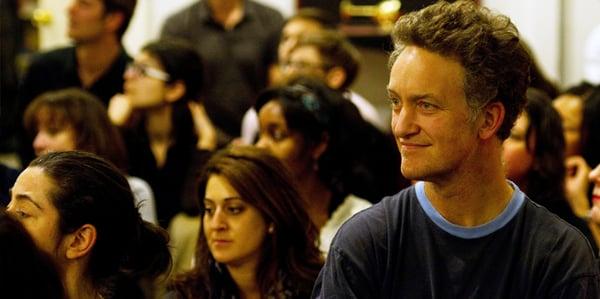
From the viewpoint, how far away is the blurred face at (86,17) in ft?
16.0

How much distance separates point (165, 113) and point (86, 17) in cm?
61

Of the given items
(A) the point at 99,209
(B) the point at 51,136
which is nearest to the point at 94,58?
(B) the point at 51,136

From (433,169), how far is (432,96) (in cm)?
13

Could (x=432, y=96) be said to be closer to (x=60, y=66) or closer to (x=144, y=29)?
(x=60, y=66)

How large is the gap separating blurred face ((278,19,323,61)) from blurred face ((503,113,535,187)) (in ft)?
5.00

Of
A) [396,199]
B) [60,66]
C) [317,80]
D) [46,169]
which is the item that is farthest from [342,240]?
[60,66]

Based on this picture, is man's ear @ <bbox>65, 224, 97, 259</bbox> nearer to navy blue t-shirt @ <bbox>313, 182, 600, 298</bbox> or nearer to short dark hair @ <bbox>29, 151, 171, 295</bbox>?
short dark hair @ <bbox>29, 151, 171, 295</bbox>

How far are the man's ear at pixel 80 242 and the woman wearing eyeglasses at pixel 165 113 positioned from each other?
5.84ft

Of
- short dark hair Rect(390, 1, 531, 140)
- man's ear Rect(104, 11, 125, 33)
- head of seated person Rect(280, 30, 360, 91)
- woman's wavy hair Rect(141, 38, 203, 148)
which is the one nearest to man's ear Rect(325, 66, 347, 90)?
head of seated person Rect(280, 30, 360, 91)

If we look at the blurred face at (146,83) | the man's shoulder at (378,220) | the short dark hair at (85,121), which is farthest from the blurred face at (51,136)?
the man's shoulder at (378,220)

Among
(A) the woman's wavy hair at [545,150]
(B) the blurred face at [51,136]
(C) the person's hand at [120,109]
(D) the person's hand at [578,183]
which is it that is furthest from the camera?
(C) the person's hand at [120,109]

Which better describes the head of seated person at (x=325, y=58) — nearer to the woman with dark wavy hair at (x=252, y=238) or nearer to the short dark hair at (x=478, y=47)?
the woman with dark wavy hair at (x=252, y=238)

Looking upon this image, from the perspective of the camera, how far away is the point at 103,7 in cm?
491

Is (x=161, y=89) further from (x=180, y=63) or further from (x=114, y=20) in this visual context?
(x=114, y=20)
